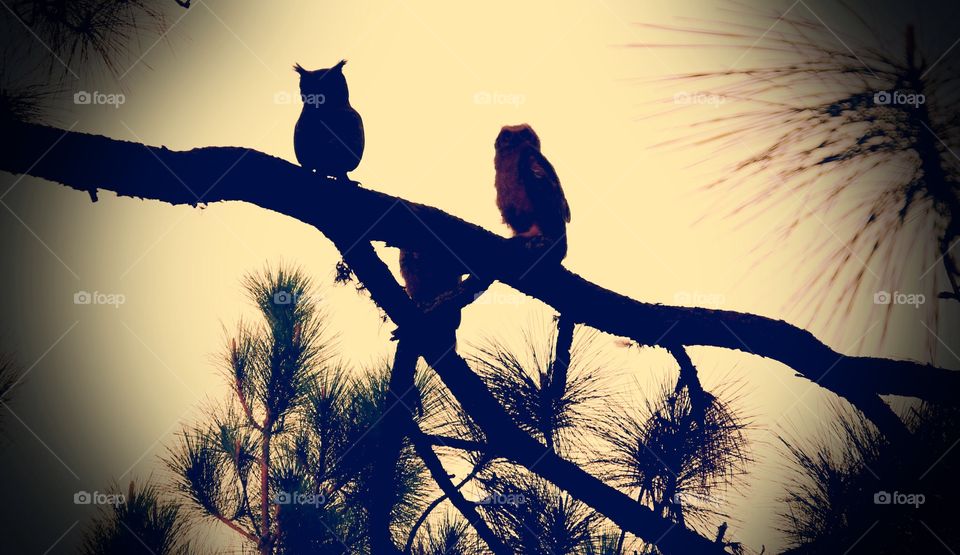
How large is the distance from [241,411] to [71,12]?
5.18ft

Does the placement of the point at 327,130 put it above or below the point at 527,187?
below

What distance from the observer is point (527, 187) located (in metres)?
2.27

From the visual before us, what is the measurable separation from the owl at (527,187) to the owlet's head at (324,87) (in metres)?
0.70

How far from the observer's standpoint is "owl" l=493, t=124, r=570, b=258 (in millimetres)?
2244

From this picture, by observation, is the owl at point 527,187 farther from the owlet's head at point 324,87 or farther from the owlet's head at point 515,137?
the owlet's head at point 324,87

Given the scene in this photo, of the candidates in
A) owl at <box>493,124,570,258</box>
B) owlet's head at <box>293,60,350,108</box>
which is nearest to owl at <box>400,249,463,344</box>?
owl at <box>493,124,570,258</box>

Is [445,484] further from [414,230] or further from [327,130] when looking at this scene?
[327,130]

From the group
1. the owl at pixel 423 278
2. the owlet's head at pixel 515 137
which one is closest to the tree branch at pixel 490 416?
the owl at pixel 423 278

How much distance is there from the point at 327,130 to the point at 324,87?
0.60 ft

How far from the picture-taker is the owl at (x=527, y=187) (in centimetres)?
224

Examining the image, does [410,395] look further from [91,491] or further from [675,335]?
[91,491]

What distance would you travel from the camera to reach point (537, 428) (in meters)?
1.69

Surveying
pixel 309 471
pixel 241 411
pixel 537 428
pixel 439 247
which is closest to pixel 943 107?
pixel 439 247

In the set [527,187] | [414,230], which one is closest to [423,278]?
[527,187]
